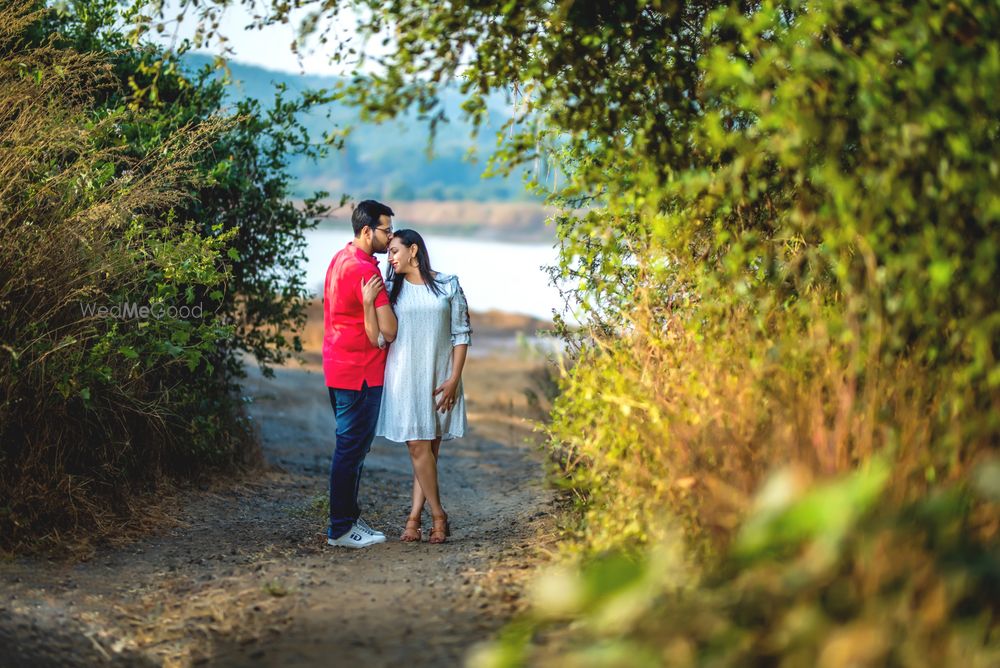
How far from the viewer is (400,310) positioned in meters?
6.87

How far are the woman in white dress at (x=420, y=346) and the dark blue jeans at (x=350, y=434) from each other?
9 cm

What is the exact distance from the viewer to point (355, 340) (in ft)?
22.6

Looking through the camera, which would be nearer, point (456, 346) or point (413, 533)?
point (456, 346)

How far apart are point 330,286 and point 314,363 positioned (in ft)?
49.7

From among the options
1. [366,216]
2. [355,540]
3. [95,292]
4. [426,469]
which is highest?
[366,216]

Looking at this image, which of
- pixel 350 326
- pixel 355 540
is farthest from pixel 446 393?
pixel 355 540

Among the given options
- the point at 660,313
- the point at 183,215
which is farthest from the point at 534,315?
the point at 660,313

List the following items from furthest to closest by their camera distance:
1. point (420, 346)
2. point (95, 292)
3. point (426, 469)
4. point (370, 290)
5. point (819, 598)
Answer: point (95, 292)
point (426, 469)
point (420, 346)
point (370, 290)
point (819, 598)

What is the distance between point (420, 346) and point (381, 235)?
75 centimetres

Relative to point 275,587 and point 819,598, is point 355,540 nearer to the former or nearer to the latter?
point 275,587

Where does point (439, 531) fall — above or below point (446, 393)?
below

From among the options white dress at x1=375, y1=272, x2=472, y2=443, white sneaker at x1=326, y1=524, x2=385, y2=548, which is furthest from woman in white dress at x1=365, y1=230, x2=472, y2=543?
white sneaker at x1=326, y1=524, x2=385, y2=548

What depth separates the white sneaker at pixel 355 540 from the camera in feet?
23.4

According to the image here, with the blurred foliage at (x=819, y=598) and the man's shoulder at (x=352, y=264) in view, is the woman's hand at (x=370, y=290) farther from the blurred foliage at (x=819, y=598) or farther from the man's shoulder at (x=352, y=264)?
the blurred foliage at (x=819, y=598)
